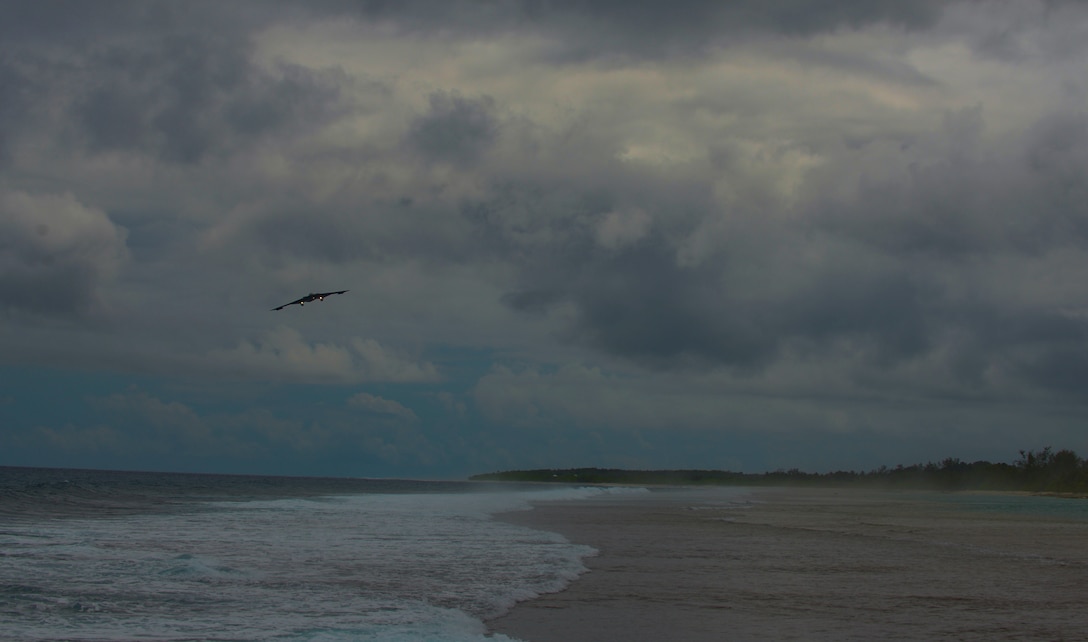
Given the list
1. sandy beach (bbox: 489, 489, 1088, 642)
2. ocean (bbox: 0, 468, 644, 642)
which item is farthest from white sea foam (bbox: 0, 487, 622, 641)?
sandy beach (bbox: 489, 489, 1088, 642)

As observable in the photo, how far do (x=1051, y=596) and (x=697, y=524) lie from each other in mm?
22526

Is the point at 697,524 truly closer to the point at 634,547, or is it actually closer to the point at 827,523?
the point at 827,523

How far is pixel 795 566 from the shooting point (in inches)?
949

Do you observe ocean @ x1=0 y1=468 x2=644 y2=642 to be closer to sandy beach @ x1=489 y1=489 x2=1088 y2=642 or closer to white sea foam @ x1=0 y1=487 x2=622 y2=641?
white sea foam @ x1=0 y1=487 x2=622 y2=641

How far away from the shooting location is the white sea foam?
14578 millimetres

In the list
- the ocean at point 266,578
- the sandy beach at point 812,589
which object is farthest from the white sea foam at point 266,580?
the sandy beach at point 812,589

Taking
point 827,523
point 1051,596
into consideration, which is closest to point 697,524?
point 827,523

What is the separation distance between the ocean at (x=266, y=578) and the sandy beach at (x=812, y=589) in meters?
1.36

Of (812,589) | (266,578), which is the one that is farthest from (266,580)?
(812,589)

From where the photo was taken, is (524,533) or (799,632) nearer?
(799,632)

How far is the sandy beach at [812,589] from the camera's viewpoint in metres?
15.2

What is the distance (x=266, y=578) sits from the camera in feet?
65.0

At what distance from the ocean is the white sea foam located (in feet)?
0.10

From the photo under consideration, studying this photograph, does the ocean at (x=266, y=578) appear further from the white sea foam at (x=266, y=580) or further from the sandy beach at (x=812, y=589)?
the sandy beach at (x=812, y=589)
